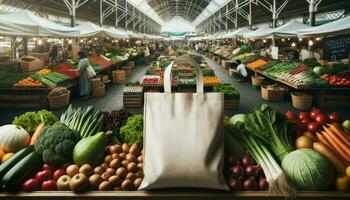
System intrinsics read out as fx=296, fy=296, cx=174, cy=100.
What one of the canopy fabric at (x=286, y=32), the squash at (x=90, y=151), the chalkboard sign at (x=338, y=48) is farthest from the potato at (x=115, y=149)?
the canopy fabric at (x=286, y=32)

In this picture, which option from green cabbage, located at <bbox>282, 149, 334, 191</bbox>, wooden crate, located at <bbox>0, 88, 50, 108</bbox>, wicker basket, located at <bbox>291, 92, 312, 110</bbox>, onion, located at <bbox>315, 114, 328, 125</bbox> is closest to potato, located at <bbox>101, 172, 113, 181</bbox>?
green cabbage, located at <bbox>282, 149, 334, 191</bbox>

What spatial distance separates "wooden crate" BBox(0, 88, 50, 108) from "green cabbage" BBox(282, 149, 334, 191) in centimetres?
815

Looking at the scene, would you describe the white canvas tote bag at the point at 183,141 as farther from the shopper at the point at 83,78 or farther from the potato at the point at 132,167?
the shopper at the point at 83,78

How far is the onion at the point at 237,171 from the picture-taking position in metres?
1.61

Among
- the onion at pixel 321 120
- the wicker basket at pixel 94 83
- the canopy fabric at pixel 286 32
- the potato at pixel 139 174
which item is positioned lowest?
the potato at pixel 139 174

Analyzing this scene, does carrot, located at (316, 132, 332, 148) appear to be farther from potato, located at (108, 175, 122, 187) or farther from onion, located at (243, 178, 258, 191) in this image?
potato, located at (108, 175, 122, 187)

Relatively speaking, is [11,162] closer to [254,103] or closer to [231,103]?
[231,103]

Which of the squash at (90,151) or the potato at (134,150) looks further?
the potato at (134,150)

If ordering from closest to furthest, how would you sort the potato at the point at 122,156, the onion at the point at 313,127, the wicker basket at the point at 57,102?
the potato at the point at 122,156
the onion at the point at 313,127
the wicker basket at the point at 57,102

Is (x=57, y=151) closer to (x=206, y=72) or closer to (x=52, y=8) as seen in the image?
(x=206, y=72)

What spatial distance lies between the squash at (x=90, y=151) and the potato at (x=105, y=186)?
0.27 m

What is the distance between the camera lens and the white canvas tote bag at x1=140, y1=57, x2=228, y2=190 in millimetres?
1447

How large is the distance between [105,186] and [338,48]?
10.7 meters

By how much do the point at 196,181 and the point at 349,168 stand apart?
2.85 ft
